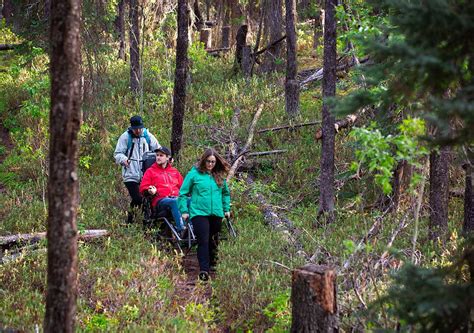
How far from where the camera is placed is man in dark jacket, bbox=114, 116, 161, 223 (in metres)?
12.5

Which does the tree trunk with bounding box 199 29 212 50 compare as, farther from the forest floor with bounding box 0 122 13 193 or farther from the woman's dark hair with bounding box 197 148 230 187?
the woman's dark hair with bounding box 197 148 230 187

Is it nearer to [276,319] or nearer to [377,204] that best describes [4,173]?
[377,204]

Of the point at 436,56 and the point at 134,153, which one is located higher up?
the point at 436,56

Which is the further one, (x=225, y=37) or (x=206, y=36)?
(x=206, y=36)

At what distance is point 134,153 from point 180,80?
407 cm

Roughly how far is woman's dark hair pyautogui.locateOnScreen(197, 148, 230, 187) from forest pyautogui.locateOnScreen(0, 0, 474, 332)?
0.12 feet

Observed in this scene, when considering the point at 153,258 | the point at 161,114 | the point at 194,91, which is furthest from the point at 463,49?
the point at 194,91

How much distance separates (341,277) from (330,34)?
5.38 meters

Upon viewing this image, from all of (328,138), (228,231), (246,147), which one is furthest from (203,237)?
(246,147)

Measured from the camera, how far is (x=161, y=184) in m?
12.1

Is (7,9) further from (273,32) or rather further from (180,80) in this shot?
(180,80)

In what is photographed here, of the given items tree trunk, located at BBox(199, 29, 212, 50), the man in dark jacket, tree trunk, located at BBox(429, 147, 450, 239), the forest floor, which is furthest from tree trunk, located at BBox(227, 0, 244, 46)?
tree trunk, located at BBox(429, 147, 450, 239)

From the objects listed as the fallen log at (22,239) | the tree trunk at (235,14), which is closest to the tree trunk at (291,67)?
the fallen log at (22,239)

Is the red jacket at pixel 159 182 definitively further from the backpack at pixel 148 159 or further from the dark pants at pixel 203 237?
the dark pants at pixel 203 237
